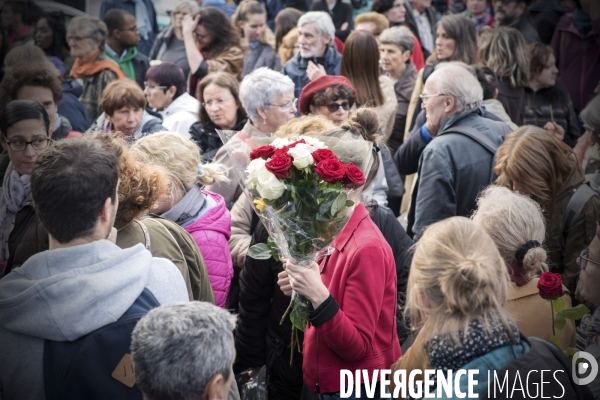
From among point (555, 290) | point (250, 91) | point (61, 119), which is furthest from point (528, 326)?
point (61, 119)

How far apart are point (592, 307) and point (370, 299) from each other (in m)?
1.17

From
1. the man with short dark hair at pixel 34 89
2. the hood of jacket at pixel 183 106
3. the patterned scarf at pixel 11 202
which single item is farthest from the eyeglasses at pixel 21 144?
the hood of jacket at pixel 183 106

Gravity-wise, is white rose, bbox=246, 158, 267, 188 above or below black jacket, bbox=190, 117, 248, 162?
above

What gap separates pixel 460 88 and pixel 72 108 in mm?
3727

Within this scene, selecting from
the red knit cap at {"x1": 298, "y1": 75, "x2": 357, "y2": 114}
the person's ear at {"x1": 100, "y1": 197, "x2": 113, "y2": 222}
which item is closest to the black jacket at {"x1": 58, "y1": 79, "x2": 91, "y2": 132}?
the red knit cap at {"x1": 298, "y1": 75, "x2": 357, "y2": 114}

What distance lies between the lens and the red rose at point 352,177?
114 inches

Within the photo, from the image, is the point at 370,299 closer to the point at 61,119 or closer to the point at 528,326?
the point at 528,326

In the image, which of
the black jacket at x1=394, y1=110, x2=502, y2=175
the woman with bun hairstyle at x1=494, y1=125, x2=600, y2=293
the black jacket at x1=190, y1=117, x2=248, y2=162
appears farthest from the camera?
the black jacket at x1=190, y1=117, x2=248, y2=162

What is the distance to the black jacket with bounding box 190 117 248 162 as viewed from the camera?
602cm

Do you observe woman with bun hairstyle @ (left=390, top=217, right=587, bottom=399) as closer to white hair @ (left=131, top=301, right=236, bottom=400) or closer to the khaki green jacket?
white hair @ (left=131, top=301, right=236, bottom=400)

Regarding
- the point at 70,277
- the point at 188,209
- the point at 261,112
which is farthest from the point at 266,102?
the point at 70,277

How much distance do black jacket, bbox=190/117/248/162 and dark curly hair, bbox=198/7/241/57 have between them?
190 centimetres

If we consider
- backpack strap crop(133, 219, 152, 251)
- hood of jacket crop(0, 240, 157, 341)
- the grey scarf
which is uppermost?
hood of jacket crop(0, 240, 157, 341)

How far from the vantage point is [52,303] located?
2301 mm
